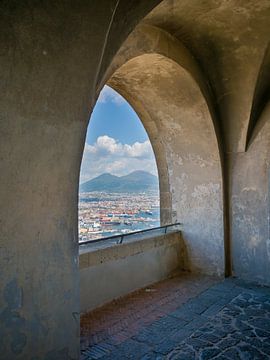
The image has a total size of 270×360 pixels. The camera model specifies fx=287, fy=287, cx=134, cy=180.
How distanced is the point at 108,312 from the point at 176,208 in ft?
8.83

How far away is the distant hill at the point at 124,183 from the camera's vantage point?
4844 millimetres

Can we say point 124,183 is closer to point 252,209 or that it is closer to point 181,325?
point 252,209

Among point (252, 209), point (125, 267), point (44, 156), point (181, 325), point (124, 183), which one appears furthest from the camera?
point (124, 183)

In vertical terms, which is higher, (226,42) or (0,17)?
(226,42)

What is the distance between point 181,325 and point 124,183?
110 inches

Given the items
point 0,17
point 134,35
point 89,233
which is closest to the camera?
point 0,17

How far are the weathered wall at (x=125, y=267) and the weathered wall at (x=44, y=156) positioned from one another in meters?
1.37

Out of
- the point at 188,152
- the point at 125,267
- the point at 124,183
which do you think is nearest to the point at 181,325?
the point at 125,267

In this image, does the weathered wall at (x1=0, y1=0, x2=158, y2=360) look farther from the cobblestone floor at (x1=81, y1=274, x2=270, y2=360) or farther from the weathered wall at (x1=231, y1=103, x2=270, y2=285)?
the weathered wall at (x1=231, y1=103, x2=270, y2=285)

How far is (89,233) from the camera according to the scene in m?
4.12

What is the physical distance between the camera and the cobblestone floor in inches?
110

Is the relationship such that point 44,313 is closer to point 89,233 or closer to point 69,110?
point 69,110

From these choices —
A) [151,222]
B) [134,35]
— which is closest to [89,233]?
[151,222]

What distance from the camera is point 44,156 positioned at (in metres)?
2.00
